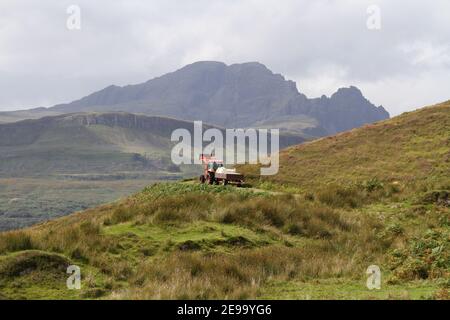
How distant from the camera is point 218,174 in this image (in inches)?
1379

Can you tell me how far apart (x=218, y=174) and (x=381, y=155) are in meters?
13.6

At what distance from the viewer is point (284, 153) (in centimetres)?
4594

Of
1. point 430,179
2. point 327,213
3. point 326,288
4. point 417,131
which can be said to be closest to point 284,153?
point 417,131

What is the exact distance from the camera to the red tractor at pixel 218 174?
1335 inches

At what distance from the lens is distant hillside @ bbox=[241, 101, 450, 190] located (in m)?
34.0

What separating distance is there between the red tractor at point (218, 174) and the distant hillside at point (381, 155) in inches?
132

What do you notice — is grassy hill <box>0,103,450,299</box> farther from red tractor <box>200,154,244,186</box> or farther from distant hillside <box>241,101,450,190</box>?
red tractor <box>200,154,244,186</box>

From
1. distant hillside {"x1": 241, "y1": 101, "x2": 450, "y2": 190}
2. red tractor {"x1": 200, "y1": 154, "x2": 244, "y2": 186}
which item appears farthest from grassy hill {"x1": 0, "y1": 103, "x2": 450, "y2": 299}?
red tractor {"x1": 200, "y1": 154, "x2": 244, "y2": 186}

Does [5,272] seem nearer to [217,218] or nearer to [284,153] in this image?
[217,218]

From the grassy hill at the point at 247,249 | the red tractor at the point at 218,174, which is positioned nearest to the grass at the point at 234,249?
the grassy hill at the point at 247,249
